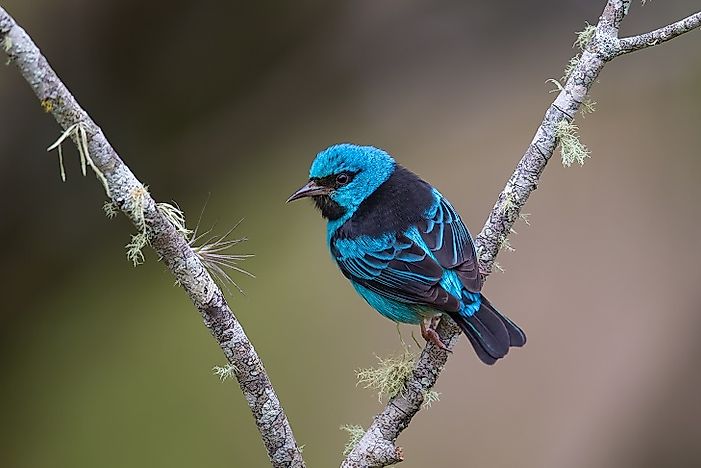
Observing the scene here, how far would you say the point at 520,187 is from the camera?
2191 mm

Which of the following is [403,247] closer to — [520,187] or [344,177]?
[344,177]

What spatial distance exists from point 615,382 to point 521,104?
1506 millimetres

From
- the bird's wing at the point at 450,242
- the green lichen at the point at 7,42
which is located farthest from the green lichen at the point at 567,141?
the green lichen at the point at 7,42

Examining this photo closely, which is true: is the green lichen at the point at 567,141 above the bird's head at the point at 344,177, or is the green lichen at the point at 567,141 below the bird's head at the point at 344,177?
below

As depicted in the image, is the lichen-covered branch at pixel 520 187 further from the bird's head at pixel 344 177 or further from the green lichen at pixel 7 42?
the green lichen at pixel 7 42

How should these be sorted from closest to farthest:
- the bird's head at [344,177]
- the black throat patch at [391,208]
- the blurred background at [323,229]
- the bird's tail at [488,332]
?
1. the bird's tail at [488,332]
2. the black throat patch at [391,208]
3. the bird's head at [344,177]
4. the blurred background at [323,229]

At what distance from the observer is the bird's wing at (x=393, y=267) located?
263 centimetres

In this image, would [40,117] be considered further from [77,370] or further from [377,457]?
[377,457]

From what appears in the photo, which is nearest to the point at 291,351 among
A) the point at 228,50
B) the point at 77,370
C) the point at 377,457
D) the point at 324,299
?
the point at 324,299

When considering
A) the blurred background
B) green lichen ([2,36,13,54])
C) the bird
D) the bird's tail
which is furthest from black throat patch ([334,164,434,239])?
green lichen ([2,36,13,54])

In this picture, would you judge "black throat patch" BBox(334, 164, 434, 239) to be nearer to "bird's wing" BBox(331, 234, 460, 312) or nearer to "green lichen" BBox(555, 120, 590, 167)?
"bird's wing" BBox(331, 234, 460, 312)

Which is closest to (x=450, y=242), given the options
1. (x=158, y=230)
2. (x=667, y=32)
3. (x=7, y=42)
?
(x=667, y=32)

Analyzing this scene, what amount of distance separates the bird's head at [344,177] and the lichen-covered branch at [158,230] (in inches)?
43.9

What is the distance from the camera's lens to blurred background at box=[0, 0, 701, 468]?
4070 millimetres
